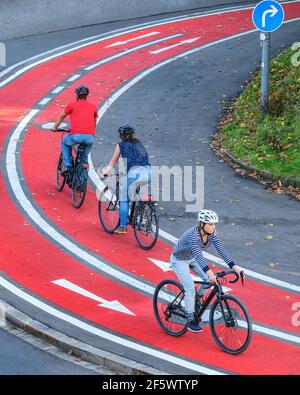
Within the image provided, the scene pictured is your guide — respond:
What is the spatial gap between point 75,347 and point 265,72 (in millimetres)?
12164

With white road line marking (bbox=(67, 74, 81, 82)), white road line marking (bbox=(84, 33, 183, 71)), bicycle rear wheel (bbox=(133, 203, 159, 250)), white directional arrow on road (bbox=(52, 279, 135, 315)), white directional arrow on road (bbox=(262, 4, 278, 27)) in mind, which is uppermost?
white directional arrow on road (bbox=(262, 4, 278, 27))

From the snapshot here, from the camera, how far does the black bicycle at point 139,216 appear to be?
52.9 ft

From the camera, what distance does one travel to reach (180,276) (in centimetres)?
1261

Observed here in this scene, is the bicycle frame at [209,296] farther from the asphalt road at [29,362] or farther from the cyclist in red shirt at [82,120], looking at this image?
the cyclist in red shirt at [82,120]

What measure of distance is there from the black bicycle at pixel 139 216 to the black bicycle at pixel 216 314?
3.09m

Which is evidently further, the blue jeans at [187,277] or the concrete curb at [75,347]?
the blue jeans at [187,277]

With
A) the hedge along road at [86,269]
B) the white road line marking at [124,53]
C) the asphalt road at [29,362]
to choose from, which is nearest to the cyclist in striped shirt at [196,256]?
the hedge along road at [86,269]

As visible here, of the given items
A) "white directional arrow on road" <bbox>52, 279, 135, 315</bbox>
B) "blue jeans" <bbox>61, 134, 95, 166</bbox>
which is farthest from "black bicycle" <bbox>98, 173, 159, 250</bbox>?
"white directional arrow on road" <bbox>52, 279, 135, 315</bbox>

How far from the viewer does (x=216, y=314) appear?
12477 millimetres

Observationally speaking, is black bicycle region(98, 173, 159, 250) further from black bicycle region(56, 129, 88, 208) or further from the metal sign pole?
the metal sign pole

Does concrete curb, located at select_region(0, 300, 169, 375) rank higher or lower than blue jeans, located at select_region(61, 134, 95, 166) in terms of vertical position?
lower

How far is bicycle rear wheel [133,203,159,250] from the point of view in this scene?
16.1m

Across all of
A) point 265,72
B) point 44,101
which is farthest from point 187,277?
point 44,101

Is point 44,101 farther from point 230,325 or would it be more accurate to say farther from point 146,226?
point 230,325
